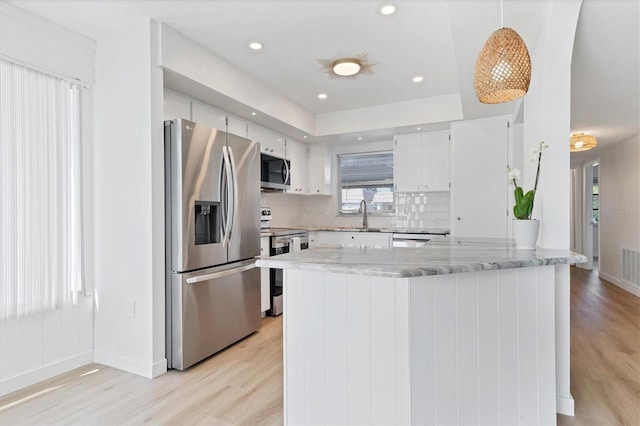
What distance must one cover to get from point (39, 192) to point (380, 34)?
272 cm

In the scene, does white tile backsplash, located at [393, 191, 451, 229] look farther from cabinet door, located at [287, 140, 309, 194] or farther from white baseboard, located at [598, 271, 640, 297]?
white baseboard, located at [598, 271, 640, 297]

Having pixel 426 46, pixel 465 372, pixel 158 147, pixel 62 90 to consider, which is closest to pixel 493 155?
pixel 426 46

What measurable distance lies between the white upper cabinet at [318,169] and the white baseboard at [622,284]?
4515 mm

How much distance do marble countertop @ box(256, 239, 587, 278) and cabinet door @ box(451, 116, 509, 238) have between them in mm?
2296

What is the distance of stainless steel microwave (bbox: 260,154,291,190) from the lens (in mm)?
4156

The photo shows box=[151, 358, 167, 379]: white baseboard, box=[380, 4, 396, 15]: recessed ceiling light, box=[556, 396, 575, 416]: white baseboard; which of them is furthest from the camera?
box=[151, 358, 167, 379]: white baseboard

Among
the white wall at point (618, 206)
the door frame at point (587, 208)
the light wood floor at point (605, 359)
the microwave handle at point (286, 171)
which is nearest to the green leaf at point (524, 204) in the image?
the light wood floor at point (605, 359)

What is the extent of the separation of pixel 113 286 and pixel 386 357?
219cm

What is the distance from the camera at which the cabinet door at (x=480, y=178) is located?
13.4 ft

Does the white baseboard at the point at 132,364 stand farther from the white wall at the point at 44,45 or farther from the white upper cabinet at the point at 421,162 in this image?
the white upper cabinet at the point at 421,162

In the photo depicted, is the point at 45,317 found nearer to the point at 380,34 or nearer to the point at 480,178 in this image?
the point at 380,34

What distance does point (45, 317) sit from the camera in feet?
8.16

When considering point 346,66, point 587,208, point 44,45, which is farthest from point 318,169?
point 587,208

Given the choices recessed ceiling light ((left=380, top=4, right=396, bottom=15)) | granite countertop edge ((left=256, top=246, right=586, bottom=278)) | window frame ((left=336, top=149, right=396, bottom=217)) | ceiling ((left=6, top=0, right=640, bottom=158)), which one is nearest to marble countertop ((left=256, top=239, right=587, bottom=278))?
granite countertop edge ((left=256, top=246, right=586, bottom=278))
